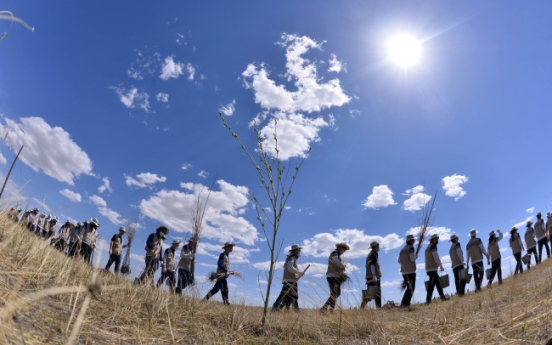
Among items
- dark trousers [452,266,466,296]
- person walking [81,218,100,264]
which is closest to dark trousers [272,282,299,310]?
dark trousers [452,266,466,296]

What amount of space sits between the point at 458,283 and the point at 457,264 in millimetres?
557

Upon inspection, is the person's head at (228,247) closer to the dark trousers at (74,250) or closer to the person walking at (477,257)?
the dark trousers at (74,250)

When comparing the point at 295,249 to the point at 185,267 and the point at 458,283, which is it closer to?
the point at 185,267

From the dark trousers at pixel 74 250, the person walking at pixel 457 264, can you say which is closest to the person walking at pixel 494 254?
the person walking at pixel 457 264

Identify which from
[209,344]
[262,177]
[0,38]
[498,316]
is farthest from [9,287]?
[498,316]

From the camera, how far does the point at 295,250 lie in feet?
25.1

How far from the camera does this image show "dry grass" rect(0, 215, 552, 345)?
2344 mm

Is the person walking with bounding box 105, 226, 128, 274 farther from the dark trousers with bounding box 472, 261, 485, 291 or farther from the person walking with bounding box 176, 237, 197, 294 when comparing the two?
the dark trousers with bounding box 472, 261, 485, 291

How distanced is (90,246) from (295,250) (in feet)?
25.7

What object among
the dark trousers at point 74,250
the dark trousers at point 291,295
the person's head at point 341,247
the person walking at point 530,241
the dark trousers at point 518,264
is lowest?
the dark trousers at point 291,295

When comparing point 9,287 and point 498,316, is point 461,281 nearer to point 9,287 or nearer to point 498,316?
point 498,316

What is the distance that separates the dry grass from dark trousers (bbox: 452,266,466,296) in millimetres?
6278

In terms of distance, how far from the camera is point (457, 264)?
32.6 ft

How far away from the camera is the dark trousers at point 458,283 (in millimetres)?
9672
